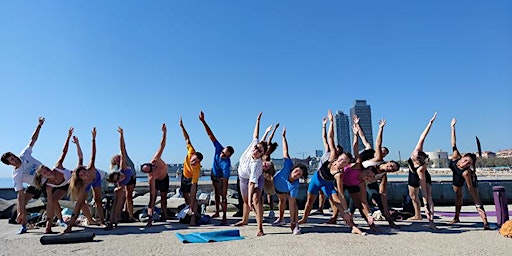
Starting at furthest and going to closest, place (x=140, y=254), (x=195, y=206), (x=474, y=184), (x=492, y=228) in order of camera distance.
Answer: (x=195, y=206) < (x=474, y=184) < (x=492, y=228) < (x=140, y=254)

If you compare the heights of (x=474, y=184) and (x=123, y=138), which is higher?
(x=123, y=138)

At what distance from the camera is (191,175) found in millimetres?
8992

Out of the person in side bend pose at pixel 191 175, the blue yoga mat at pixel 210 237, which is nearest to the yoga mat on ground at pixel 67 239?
the blue yoga mat at pixel 210 237

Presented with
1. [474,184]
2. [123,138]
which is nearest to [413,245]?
[474,184]

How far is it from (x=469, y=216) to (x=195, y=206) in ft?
24.7

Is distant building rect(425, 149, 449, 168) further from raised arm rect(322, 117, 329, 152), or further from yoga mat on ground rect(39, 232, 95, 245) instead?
yoga mat on ground rect(39, 232, 95, 245)

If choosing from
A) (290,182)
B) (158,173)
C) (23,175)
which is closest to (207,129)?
(158,173)

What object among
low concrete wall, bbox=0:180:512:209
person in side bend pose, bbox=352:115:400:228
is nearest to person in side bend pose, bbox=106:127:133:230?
person in side bend pose, bbox=352:115:400:228

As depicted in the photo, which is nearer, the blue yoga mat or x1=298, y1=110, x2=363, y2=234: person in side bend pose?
the blue yoga mat

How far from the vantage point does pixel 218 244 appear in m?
6.06

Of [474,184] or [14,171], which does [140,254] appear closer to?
[14,171]

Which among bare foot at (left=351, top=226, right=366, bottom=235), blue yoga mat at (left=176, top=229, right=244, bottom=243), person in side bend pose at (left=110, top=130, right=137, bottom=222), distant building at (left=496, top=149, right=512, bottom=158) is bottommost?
distant building at (left=496, top=149, right=512, bottom=158)

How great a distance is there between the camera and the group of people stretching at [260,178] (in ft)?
23.9

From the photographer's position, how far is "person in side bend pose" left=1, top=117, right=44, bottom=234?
7.78 m
